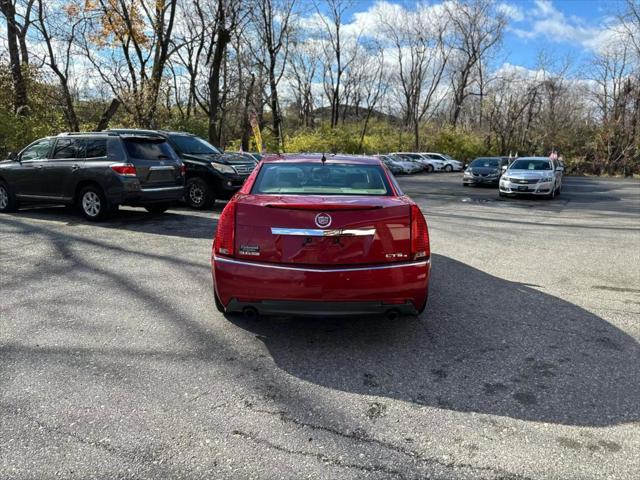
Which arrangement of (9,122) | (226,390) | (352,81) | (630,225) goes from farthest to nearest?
1. (352,81)
2. (9,122)
3. (630,225)
4. (226,390)

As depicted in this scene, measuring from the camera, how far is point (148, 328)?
4.32 meters

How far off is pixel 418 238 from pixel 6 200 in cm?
1070

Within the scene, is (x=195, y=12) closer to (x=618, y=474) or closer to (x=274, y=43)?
(x=274, y=43)

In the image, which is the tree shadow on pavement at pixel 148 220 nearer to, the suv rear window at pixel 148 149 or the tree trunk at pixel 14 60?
the suv rear window at pixel 148 149

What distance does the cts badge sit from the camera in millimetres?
3639

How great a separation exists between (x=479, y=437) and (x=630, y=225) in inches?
421

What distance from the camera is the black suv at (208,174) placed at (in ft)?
38.9

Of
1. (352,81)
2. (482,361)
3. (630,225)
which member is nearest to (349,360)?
(482,361)

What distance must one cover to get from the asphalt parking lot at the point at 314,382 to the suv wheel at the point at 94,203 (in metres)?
3.38

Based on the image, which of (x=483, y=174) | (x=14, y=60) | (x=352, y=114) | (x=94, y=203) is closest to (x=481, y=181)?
(x=483, y=174)

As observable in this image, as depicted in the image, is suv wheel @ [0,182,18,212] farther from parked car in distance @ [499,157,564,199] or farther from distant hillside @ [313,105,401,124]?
distant hillside @ [313,105,401,124]

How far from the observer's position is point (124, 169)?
367 inches

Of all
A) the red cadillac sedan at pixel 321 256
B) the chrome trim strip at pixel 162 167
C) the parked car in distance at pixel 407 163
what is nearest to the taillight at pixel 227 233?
the red cadillac sedan at pixel 321 256

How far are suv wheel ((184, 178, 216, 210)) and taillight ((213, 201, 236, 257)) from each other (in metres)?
8.39
